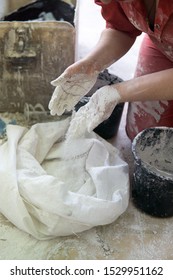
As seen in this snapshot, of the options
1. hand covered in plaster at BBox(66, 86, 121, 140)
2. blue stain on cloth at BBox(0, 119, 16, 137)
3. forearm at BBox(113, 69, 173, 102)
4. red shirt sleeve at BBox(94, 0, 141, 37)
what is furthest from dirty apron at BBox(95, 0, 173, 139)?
blue stain on cloth at BBox(0, 119, 16, 137)

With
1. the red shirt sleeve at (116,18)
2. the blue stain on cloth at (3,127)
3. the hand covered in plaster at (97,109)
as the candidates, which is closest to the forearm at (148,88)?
the hand covered in plaster at (97,109)

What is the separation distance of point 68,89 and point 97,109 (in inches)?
7.1

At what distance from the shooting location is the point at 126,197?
140 cm

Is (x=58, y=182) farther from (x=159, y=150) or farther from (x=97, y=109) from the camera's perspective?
(x=159, y=150)

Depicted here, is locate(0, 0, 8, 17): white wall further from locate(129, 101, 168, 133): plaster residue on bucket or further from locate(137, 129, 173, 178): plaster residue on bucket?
locate(137, 129, 173, 178): plaster residue on bucket

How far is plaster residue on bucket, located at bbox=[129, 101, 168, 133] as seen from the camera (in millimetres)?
1654

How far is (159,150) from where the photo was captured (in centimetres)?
154

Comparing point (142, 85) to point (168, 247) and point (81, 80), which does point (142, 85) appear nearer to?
point (81, 80)

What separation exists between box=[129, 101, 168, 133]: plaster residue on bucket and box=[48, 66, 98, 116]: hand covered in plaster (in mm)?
354

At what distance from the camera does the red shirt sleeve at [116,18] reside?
56.3 inches

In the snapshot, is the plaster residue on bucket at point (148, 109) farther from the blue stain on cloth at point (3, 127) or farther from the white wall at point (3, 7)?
the white wall at point (3, 7)

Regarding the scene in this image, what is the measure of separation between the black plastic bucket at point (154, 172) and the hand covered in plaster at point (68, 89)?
0.96ft

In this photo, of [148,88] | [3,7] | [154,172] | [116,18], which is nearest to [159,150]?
[154,172]
